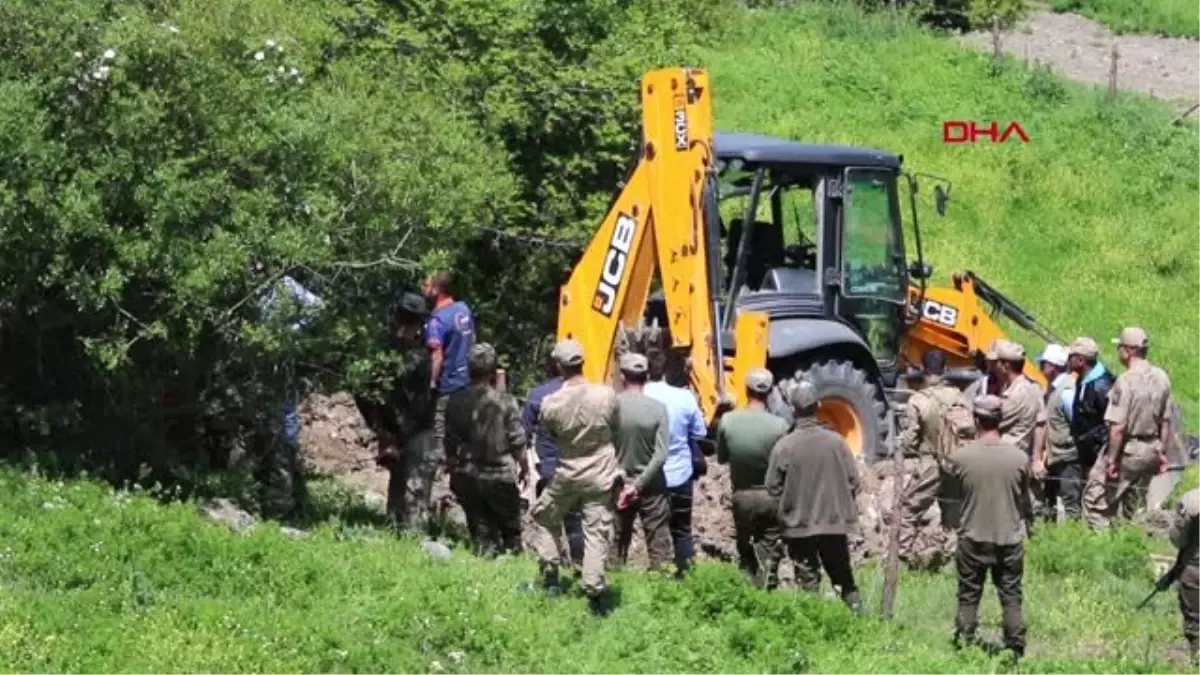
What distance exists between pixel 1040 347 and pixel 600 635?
1453cm

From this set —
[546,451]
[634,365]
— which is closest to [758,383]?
[634,365]

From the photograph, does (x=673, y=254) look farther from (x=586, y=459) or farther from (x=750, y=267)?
(x=586, y=459)

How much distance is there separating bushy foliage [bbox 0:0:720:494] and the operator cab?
7.05 ft

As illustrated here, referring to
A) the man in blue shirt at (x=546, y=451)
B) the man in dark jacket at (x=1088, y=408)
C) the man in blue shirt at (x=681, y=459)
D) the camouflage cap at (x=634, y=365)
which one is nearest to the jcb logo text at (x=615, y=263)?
the man in blue shirt at (x=546, y=451)

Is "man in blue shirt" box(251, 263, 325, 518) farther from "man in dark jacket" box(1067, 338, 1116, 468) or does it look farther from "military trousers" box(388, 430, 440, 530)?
"man in dark jacket" box(1067, 338, 1116, 468)

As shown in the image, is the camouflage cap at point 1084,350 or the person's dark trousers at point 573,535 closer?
the person's dark trousers at point 573,535

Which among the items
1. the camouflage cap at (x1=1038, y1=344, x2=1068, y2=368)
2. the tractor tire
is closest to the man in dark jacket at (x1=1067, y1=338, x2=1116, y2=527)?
the camouflage cap at (x1=1038, y1=344, x2=1068, y2=368)

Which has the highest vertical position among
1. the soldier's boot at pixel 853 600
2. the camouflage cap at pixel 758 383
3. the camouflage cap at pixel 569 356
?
the camouflage cap at pixel 569 356

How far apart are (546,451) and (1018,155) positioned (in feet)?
61.4

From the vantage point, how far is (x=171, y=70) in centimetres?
1438

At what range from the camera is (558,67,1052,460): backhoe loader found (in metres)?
17.0

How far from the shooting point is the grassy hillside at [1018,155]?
2861cm

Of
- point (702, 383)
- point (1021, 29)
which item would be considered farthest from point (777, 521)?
point (1021, 29)

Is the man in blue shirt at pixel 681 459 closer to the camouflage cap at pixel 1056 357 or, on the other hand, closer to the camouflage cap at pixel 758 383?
the camouflage cap at pixel 758 383
